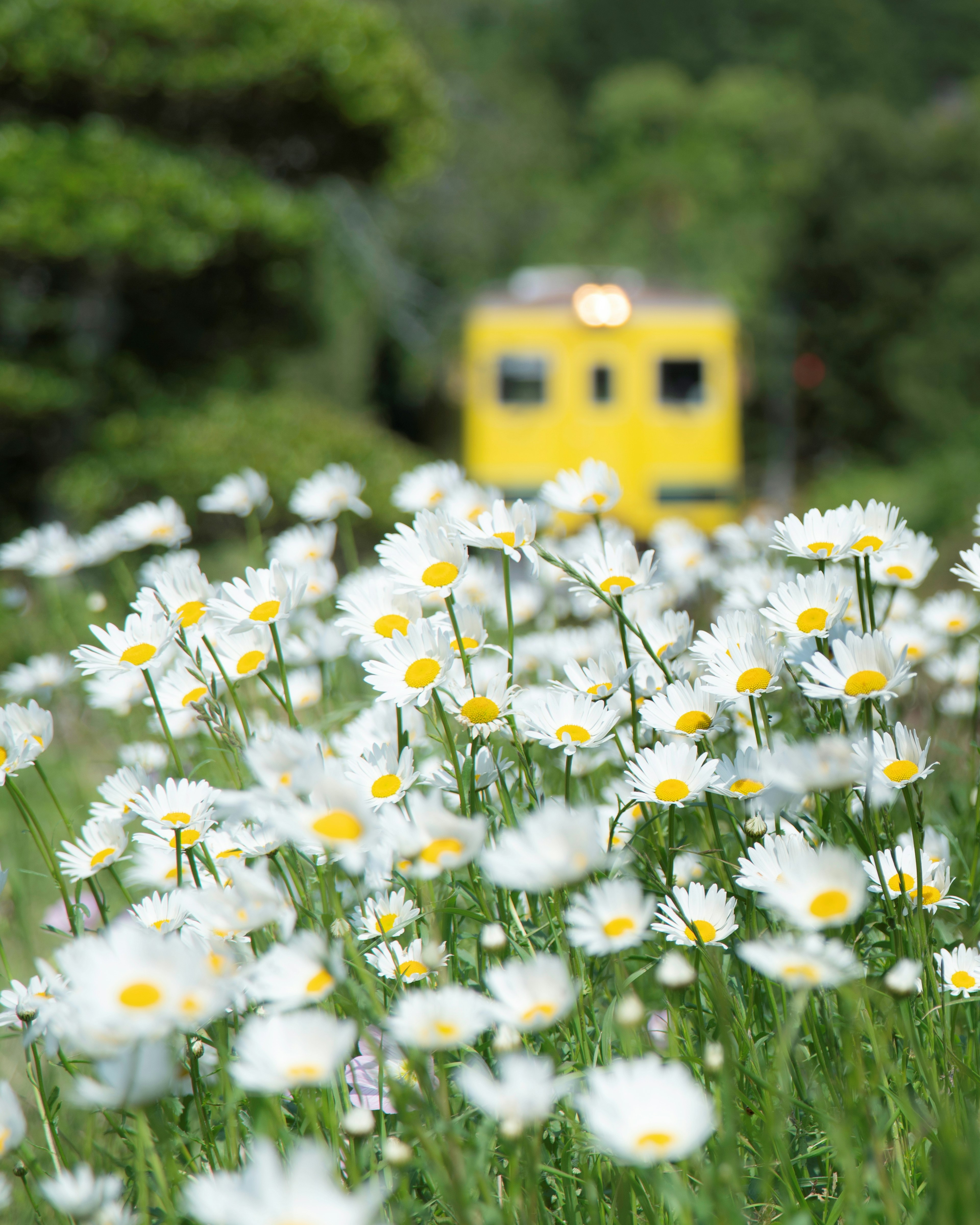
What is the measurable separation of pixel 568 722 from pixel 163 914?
38 centimetres

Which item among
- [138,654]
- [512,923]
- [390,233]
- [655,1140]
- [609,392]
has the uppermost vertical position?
[390,233]

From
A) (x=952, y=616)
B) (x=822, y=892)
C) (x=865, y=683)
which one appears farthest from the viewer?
(x=952, y=616)

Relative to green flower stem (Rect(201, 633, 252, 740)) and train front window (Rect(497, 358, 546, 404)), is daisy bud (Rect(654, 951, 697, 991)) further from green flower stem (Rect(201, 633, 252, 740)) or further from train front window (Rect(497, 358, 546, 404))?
train front window (Rect(497, 358, 546, 404))

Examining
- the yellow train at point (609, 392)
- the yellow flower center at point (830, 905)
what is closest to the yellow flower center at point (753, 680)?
the yellow flower center at point (830, 905)

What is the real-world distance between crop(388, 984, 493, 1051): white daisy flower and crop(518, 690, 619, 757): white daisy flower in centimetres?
32

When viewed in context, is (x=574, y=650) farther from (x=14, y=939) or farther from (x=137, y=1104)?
(x=14, y=939)

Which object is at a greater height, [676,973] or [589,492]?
[589,492]

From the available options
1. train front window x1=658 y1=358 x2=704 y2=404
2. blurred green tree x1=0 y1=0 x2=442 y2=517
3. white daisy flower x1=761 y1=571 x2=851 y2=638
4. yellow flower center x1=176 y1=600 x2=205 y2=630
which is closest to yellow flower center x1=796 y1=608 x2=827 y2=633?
white daisy flower x1=761 y1=571 x2=851 y2=638

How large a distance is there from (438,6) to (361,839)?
52.2 ft

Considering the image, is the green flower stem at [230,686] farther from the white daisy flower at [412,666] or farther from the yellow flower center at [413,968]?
the yellow flower center at [413,968]

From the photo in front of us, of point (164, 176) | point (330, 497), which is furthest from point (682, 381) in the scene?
point (330, 497)

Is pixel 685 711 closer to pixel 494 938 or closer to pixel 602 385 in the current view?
pixel 494 938

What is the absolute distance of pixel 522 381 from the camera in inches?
301

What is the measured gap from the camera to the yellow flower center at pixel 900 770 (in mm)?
867
